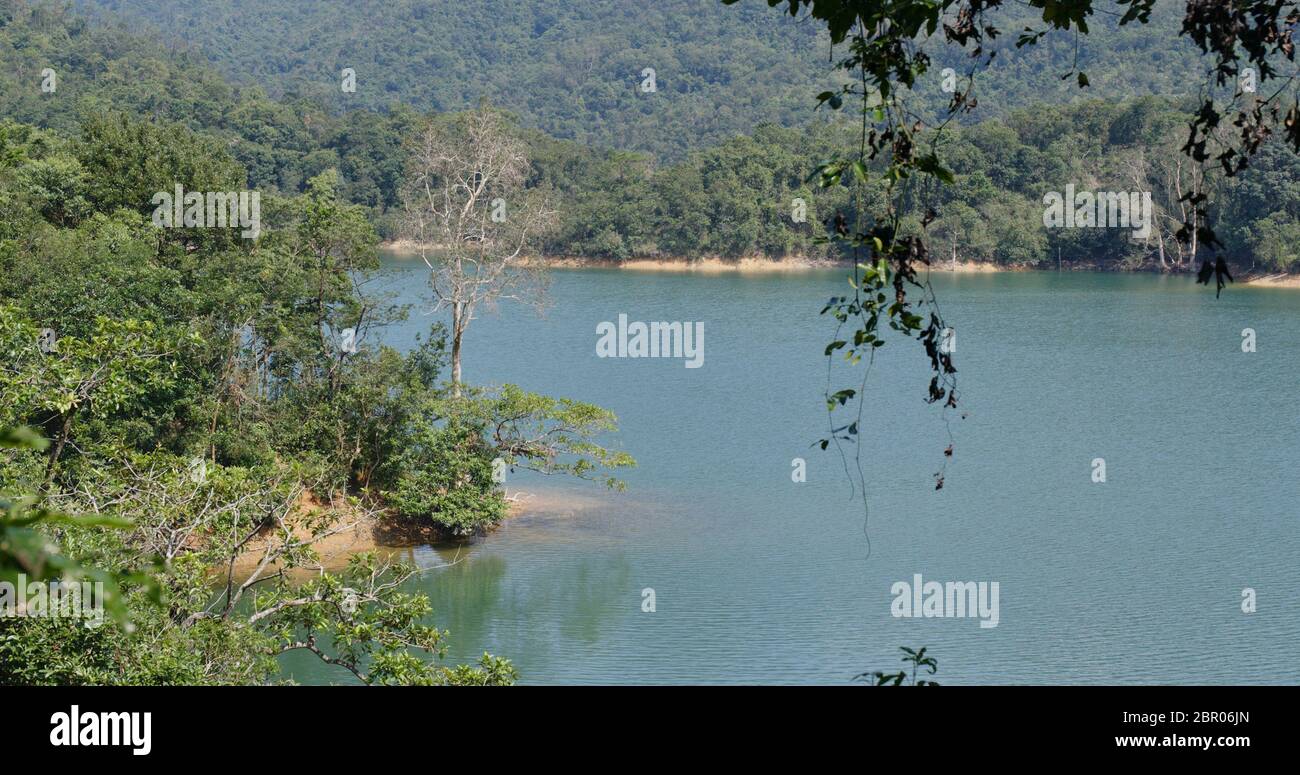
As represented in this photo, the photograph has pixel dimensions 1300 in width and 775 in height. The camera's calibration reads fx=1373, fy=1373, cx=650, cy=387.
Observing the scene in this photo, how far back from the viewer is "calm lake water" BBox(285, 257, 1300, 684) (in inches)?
433

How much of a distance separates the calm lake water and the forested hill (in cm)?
3892

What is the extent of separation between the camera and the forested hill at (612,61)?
73.2 metres

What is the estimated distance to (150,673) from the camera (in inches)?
237

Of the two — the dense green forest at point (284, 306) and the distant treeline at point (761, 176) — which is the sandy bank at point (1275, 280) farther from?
the distant treeline at point (761, 176)

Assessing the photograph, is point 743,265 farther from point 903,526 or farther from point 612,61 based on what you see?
point 612,61

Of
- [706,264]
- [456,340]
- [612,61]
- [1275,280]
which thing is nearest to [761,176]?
[706,264]

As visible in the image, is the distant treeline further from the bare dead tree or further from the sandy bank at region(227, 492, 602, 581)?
the sandy bank at region(227, 492, 602, 581)

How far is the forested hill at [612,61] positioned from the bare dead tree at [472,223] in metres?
45.4

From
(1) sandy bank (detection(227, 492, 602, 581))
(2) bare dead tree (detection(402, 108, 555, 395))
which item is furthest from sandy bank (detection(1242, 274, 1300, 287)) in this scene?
(1) sandy bank (detection(227, 492, 602, 581))
